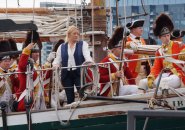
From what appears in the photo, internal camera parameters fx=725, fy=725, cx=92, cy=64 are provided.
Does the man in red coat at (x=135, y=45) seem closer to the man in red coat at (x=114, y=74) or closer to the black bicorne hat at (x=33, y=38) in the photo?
the man in red coat at (x=114, y=74)

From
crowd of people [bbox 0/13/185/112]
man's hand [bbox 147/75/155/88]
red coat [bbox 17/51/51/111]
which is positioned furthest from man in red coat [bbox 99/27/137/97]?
red coat [bbox 17/51/51/111]

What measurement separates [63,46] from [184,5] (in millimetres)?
26623

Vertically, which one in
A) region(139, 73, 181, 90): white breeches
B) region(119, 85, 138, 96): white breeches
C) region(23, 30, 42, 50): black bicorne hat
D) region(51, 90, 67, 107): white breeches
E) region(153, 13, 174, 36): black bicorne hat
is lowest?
region(51, 90, 67, 107): white breeches

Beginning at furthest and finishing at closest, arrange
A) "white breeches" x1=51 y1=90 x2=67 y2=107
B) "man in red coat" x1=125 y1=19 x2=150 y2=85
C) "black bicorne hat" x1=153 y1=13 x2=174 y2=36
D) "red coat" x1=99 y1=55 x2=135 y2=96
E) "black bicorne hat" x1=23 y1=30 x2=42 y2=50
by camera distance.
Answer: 1. "man in red coat" x1=125 y1=19 x2=150 y2=85
2. "black bicorne hat" x1=23 y1=30 x2=42 y2=50
3. "red coat" x1=99 y1=55 x2=135 y2=96
4. "black bicorne hat" x1=153 y1=13 x2=174 y2=36
5. "white breeches" x1=51 y1=90 x2=67 y2=107

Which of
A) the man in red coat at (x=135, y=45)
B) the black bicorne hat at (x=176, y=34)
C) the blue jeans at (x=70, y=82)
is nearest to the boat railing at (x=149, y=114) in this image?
the blue jeans at (x=70, y=82)

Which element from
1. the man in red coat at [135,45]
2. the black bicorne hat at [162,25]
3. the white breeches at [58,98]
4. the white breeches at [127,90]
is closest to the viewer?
the white breeches at [58,98]

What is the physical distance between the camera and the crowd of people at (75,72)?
34.5ft

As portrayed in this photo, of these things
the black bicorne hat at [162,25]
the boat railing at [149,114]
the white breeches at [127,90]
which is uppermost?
the black bicorne hat at [162,25]

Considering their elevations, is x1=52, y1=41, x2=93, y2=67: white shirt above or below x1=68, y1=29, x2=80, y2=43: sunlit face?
below

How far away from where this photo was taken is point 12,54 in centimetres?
Answer: 1102

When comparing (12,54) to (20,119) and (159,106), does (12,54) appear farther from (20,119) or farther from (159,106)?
(159,106)

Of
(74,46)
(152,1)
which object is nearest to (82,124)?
(74,46)

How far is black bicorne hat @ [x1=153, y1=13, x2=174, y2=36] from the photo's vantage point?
10.7 m

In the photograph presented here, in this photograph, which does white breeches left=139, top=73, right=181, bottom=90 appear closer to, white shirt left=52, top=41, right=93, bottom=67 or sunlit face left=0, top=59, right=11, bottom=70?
white shirt left=52, top=41, right=93, bottom=67
